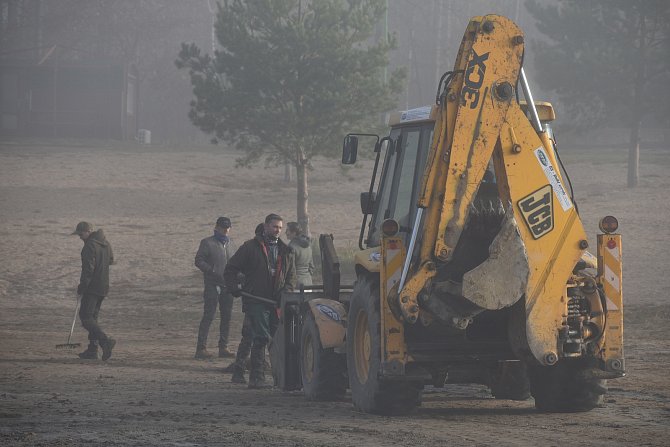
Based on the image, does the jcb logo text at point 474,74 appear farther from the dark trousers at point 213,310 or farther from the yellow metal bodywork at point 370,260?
the dark trousers at point 213,310

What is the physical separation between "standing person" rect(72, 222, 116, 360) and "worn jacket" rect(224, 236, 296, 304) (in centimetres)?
347

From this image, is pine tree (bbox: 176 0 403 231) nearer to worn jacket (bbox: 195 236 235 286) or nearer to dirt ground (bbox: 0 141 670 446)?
dirt ground (bbox: 0 141 670 446)

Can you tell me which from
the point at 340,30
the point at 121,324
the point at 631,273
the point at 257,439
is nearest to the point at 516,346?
the point at 257,439

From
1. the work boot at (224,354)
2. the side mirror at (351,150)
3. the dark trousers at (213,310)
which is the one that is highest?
the side mirror at (351,150)

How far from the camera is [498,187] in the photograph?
9.55 metres

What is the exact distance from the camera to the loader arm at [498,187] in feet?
30.7

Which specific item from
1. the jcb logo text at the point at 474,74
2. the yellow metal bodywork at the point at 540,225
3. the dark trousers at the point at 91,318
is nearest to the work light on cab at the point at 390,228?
the yellow metal bodywork at the point at 540,225

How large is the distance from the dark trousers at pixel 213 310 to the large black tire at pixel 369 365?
596 cm

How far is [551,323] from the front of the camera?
936 cm

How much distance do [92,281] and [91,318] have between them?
1.74 ft

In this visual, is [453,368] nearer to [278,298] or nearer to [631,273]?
[278,298]

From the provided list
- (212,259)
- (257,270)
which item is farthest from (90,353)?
(257,270)

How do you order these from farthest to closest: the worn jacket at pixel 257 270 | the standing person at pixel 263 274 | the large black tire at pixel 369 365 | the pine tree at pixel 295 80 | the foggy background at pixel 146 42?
the foggy background at pixel 146 42 → the pine tree at pixel 295 80 → the worn jacket at pixel 257 270 → the standing person at pixel 263 274 → the large black tire at pixel 369 365

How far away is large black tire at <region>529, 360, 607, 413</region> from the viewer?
10164 mm
